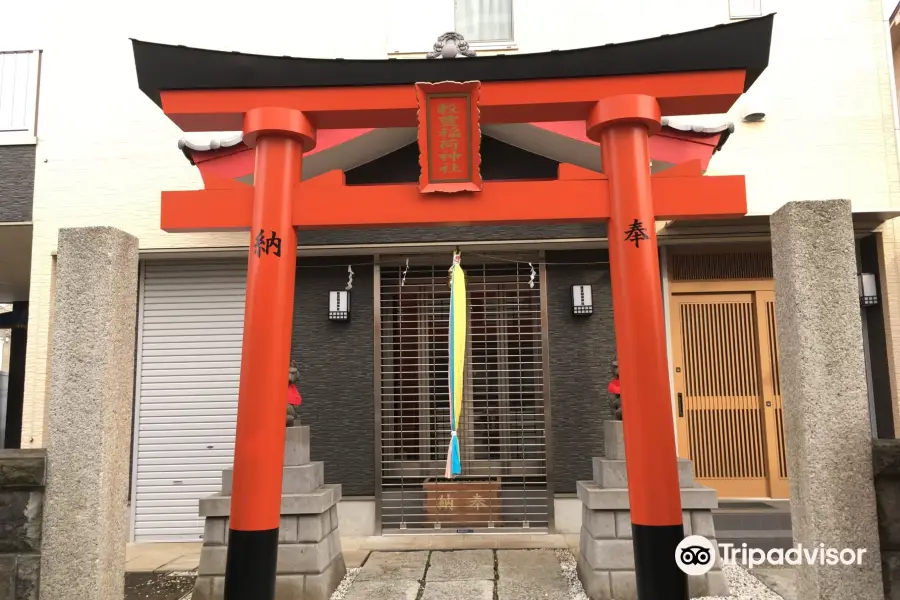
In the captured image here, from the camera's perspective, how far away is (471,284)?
830cm

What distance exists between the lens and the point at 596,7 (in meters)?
8.41

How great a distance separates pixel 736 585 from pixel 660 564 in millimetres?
2778

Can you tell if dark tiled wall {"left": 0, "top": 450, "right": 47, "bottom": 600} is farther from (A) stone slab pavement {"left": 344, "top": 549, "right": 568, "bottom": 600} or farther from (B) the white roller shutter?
(B) the white roller shutter

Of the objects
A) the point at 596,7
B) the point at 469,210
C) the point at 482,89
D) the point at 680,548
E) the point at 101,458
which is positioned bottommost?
the point at 680,548

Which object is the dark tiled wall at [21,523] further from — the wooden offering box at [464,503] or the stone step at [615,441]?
the stone step at [615,441]

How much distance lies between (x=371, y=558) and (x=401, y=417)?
179 centimetres

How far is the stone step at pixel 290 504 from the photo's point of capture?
5598 mm

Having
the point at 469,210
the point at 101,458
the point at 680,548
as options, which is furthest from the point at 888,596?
the point at 101,458

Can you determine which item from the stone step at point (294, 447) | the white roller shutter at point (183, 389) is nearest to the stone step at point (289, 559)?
the stone step at point (294, 447)

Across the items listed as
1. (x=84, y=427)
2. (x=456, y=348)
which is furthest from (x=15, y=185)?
(x=456, y=348)

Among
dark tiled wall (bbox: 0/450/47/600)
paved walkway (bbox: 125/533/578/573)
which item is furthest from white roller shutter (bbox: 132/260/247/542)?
dark tiled wall (bbox: 0/450/47/600)

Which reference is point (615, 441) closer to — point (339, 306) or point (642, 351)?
point (642, 351)

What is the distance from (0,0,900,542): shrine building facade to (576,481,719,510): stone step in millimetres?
2198

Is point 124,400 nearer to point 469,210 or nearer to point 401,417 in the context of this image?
point 469,210
